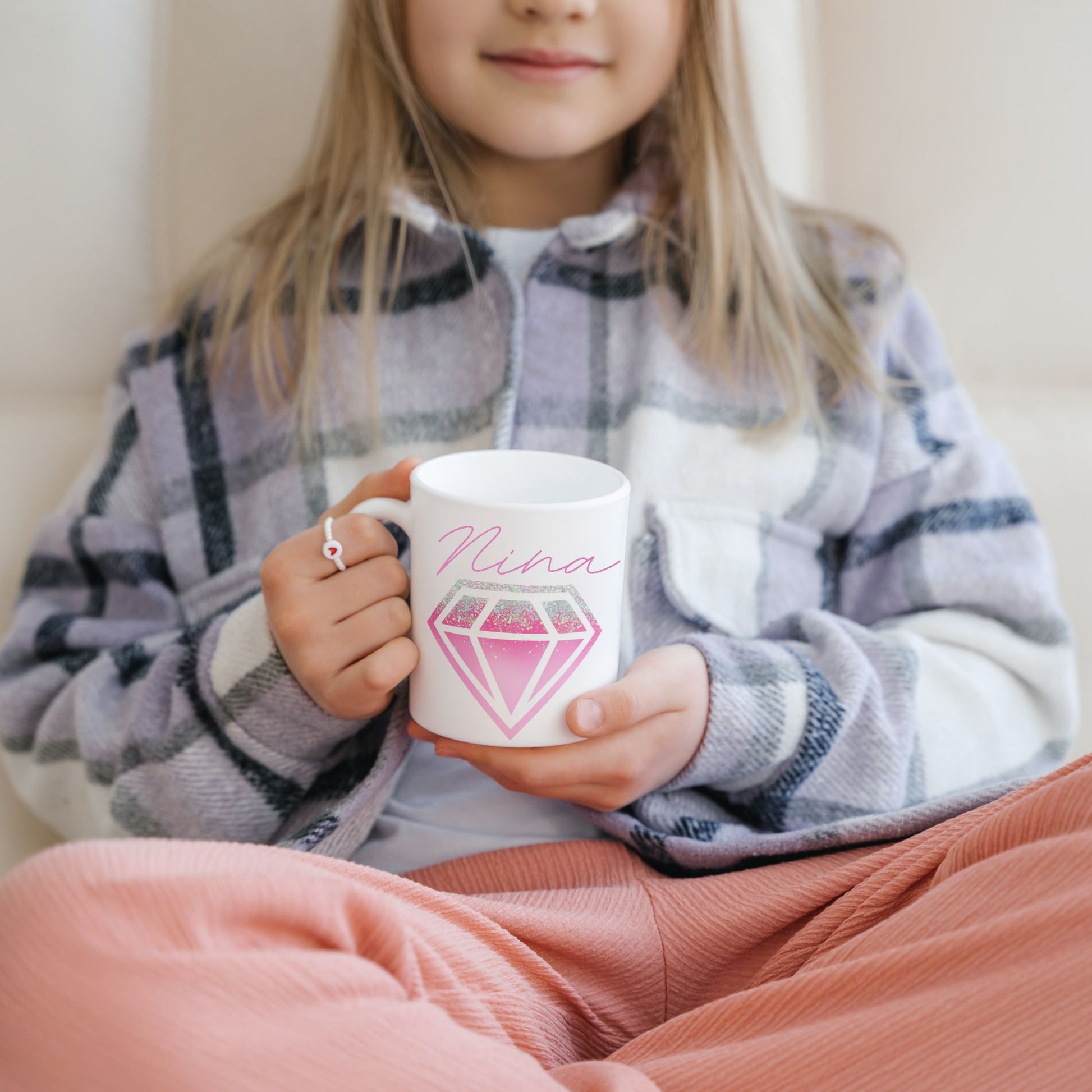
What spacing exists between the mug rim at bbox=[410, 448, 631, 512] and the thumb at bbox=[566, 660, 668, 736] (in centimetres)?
10

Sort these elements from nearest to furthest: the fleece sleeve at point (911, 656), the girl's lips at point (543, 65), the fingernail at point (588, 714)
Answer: the fingernail at point (588, 714)
the fleece sleeve at point (911, 656)
the girl's lips at point (543, 65)

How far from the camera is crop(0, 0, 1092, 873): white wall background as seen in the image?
855 millimetres

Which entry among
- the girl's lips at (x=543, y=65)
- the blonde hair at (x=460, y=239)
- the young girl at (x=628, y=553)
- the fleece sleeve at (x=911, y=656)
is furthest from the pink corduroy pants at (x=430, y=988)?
the girl's lips at (x=543, y=65)

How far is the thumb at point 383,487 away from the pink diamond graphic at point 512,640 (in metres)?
0.10

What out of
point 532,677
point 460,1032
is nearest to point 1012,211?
point 532,677

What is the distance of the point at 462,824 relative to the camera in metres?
0.71

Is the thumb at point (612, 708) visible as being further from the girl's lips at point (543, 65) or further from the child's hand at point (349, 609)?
the girl's lips at point (543, 65)

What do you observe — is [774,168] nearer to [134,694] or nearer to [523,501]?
[523,501]

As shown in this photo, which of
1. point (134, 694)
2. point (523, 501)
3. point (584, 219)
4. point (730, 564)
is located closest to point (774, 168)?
point (584, 219)

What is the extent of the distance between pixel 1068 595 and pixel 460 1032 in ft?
2.11

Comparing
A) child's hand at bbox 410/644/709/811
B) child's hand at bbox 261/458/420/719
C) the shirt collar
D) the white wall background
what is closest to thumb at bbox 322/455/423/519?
child's hand at bbox 261/458/420/719

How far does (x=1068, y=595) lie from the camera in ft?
2.87

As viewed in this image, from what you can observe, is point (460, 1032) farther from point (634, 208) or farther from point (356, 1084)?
point (634, 208)

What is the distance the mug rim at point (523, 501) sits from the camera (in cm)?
48
